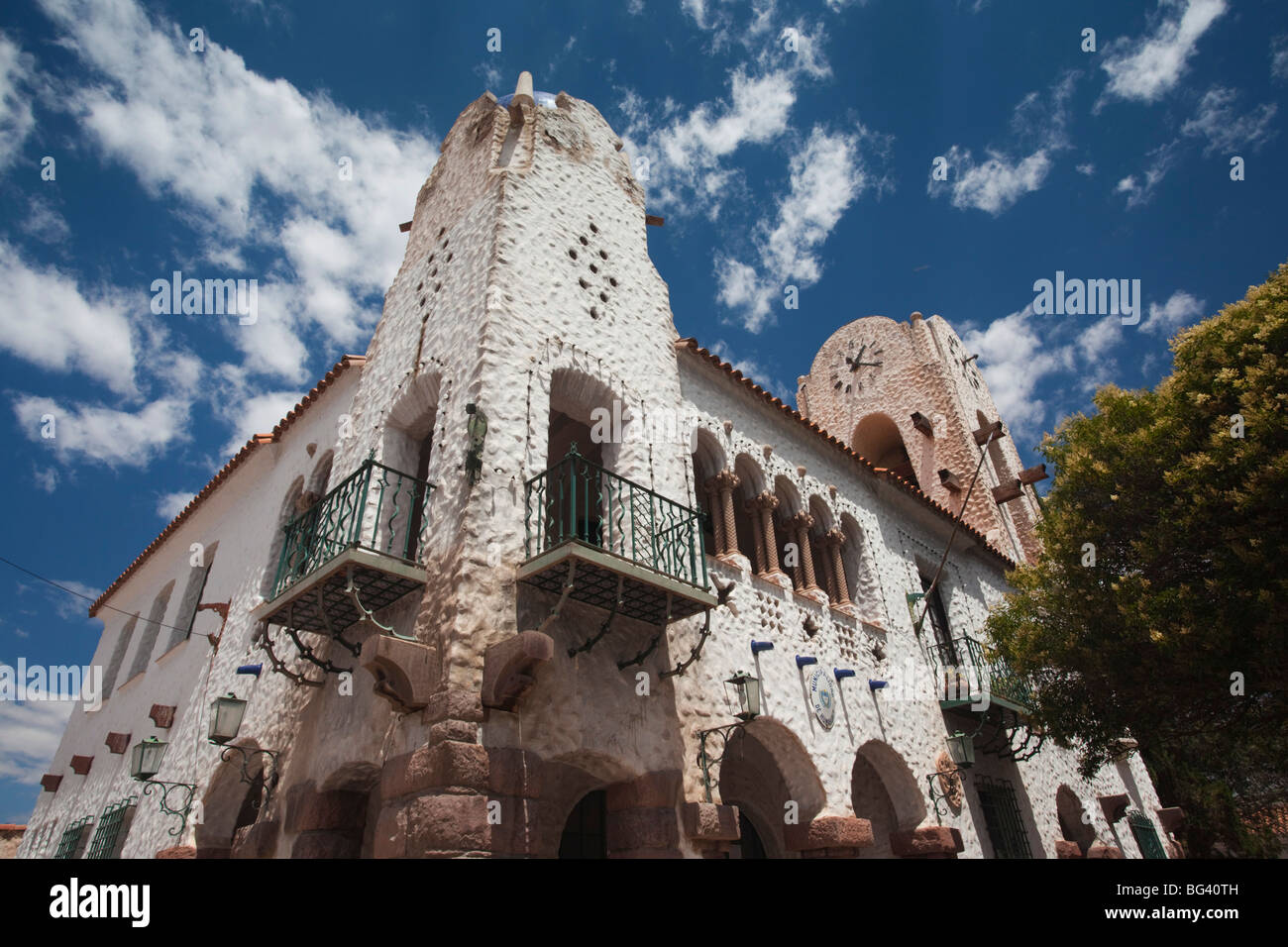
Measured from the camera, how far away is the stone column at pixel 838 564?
431 inches

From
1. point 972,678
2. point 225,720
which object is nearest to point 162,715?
point 225,720

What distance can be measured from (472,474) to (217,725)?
3.86 metres

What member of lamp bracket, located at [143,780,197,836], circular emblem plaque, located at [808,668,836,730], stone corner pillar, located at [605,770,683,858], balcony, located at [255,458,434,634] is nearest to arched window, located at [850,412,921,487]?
circular emblem plaque, located at [808,668,836,730]

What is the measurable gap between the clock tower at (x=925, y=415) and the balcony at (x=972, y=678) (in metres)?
5.70

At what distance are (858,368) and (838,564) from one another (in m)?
13.5

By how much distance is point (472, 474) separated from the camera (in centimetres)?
643

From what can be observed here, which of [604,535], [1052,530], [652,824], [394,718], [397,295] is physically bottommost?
[652,824]

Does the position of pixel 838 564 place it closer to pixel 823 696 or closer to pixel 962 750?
pixel 823 696

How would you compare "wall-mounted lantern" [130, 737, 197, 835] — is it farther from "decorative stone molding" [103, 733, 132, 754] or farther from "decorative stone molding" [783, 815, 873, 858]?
"decorative stone molding" [783, 815, 873, 858]

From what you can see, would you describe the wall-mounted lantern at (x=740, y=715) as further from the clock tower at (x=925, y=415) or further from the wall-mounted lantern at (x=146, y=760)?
the clock tower at (x=925, y=415)

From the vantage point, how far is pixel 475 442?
652cm

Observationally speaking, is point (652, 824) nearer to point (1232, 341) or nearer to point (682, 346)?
point (682, 346)

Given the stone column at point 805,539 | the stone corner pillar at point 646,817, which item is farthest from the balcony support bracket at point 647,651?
the stone column at point 805,539
